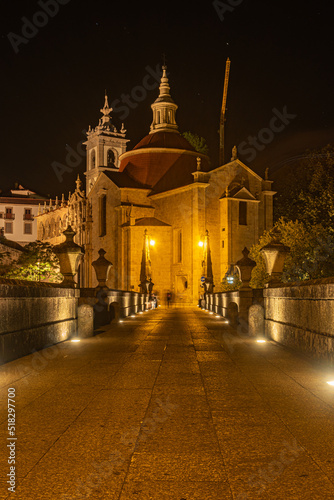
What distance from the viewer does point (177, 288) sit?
2734 inches

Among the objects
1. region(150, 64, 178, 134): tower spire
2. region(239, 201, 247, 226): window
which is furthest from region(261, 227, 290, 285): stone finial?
region(150, 64, 178, 134): tower spire

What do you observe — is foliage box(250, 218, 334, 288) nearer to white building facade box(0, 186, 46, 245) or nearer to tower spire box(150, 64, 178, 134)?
tower spire box(150, 64, 178, 134)

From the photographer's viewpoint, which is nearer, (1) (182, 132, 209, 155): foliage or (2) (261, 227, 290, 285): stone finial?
(2) (261, 227, 290, 285): stone finial

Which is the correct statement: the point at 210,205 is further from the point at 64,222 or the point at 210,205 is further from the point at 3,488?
the point at 3,488

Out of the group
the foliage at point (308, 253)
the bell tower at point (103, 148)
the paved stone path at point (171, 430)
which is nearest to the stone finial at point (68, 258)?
the paved stone path at point (171, 430)

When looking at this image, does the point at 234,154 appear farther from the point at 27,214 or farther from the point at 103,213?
the point at 27,214

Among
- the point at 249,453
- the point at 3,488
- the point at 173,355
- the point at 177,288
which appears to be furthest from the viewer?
the point at 177,288

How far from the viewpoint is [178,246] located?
70875mm

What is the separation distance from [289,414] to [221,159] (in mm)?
95218

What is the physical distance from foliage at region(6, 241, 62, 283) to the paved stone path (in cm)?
5814

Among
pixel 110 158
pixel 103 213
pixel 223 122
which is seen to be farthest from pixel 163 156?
pixel 110 158

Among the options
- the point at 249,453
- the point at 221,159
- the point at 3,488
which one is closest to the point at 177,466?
the point at 249,453

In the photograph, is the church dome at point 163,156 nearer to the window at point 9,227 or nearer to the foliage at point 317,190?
the foliage at point 317,190

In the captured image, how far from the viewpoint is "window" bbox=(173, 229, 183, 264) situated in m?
70.0
